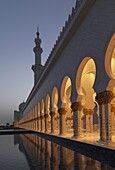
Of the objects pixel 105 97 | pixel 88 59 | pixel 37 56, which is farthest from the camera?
pixel 37 56

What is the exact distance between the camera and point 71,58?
37.3 ft

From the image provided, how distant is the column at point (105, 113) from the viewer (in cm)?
722

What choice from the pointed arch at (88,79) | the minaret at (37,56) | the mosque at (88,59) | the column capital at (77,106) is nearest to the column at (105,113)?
the mosque at (88,59)

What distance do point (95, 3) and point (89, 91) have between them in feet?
24.3

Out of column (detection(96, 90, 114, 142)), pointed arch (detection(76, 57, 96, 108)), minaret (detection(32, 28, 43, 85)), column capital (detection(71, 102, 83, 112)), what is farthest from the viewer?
minaret (detection(32, 28, 43, 85))

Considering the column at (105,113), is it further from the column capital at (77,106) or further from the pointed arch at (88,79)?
the pointed arch at (88,79)

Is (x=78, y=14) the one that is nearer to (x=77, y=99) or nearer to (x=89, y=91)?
(x=77, y=99)

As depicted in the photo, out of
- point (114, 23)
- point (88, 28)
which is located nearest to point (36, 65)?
point (88, 28)

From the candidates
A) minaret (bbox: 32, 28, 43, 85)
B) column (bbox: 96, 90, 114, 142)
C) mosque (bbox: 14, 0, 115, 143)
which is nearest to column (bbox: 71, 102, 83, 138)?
mosque (bbox: 14, 0, 115, 143)

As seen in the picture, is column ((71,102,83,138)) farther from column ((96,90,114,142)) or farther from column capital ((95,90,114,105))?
column capital ((95,90,114,105))

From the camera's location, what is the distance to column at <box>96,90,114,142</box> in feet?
23.7

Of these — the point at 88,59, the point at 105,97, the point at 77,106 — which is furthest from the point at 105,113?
the point at 77,106

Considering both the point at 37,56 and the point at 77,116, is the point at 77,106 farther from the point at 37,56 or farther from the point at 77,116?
the point at 37,56

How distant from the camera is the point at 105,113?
7.37 m
